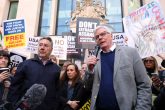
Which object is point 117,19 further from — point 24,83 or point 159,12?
point 24,83

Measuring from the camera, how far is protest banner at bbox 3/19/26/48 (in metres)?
6.69

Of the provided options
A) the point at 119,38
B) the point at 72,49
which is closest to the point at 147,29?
the point at 119,38

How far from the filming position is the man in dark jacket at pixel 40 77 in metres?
3.02

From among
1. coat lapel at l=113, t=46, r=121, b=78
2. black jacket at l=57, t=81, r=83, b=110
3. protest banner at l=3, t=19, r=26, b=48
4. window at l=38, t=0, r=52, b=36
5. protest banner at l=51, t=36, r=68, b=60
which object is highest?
window at l=38, t=0, r=52, b=36

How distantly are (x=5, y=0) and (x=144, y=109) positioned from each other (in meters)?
13.3

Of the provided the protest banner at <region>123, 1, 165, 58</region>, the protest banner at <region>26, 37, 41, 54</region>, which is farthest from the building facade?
the protest banner at <region>123, 1, 165, 58</region>

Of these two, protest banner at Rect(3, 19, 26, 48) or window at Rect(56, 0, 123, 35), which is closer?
protest banner at Rect(3, 19, 26, 48)

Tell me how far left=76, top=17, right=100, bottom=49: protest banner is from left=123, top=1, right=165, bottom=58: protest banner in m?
1.40

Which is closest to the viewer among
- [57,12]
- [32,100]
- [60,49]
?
[32,100]

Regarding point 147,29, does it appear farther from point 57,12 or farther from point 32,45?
point 57,12

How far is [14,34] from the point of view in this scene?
22.3 feet

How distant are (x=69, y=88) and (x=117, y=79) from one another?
4.86 feet

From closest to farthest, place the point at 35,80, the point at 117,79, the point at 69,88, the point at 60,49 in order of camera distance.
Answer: the point at 117,79
the point at 35,80
the point at 69,88
the point at 60,49

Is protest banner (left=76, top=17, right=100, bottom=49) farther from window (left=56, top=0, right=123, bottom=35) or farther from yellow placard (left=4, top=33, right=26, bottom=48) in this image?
window (left=56, top=0, right=123, bottom=35)
